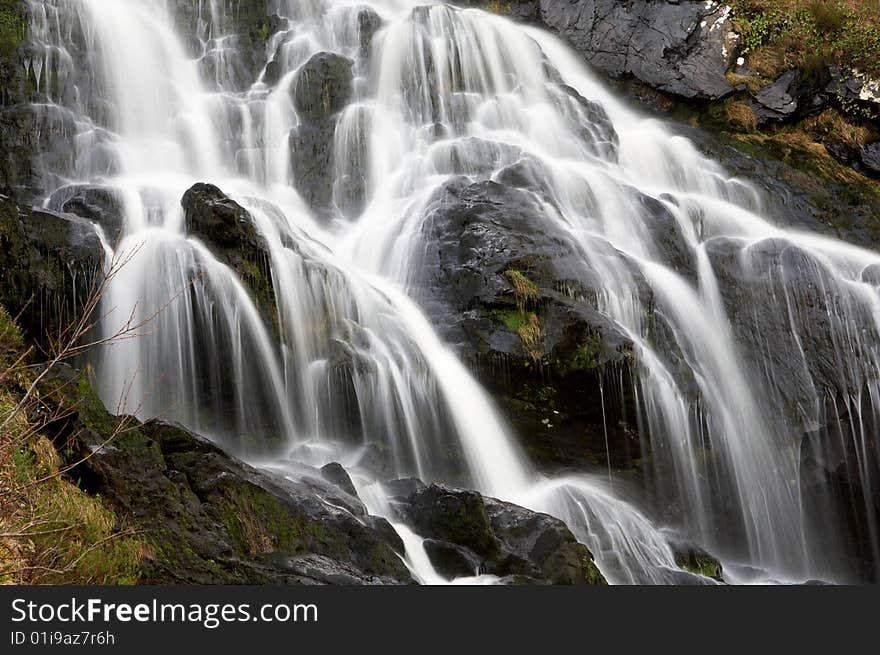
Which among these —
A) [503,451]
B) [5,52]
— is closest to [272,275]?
[503,451]

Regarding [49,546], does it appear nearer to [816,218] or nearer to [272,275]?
[272,275]

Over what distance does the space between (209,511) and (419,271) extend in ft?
21.7

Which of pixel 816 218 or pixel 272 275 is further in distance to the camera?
pixel 816 218

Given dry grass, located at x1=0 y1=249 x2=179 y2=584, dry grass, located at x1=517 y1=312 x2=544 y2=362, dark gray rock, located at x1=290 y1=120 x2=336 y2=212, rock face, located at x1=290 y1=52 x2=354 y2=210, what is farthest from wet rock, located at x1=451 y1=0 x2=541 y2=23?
dry grass, located at x1=0 y1=249 x2=179 y2=584

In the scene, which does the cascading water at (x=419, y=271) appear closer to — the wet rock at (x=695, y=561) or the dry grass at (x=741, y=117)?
the wet rock at (x=695, y=561)

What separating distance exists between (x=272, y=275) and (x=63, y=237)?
2418mm

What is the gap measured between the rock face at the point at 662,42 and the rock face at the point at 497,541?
14.6m

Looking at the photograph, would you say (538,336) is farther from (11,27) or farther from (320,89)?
(11,27)

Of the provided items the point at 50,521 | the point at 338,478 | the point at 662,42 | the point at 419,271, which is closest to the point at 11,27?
the point at 419,271

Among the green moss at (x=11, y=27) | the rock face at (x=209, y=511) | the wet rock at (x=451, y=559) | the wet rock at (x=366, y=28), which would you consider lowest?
the wet rock at (x=451, y=559)

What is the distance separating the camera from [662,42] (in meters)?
20.5

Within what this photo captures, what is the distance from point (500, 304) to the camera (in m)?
11.4

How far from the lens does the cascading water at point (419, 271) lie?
393 inches

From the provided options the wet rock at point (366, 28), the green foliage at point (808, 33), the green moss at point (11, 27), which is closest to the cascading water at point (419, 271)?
the wet rock at point (366, 28)
